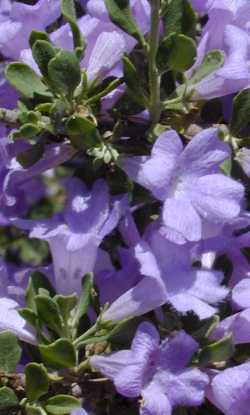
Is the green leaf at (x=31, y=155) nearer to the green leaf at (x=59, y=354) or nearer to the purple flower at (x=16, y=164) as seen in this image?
the purple flower at (x=16, y=164)

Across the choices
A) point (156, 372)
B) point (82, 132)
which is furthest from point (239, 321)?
point (82, 132)

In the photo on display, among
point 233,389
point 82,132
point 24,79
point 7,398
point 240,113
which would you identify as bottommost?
point 233,389

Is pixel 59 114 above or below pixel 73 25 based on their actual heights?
below

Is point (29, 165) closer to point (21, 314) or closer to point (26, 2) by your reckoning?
point (21, 314)

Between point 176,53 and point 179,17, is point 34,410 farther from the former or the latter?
point 179,17

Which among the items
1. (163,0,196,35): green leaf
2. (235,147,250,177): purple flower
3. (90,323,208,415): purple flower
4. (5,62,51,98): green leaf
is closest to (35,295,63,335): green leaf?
(90,323,208,415): purple flower

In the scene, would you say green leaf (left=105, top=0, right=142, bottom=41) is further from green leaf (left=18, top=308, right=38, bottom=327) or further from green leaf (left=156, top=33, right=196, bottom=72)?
green leaf (left=18, top=308, right=38, bottom=327)
